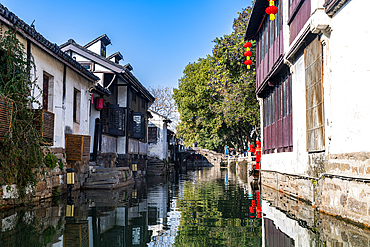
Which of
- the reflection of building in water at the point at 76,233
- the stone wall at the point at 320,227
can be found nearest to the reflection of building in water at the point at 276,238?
→ the stone wall at the point at 320,227

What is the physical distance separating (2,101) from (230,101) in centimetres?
1695

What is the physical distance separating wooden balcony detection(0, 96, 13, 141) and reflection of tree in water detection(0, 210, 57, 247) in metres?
2.00

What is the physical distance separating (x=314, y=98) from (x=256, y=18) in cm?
863

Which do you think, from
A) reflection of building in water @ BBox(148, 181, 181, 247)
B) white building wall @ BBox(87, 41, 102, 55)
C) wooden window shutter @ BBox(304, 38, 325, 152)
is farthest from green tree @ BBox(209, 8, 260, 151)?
reflection of building in water @ BBox(148, 181, 181, 247)

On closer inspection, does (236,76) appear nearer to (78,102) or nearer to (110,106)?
(110,106)

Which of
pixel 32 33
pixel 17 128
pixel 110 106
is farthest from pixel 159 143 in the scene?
pixel 17 128

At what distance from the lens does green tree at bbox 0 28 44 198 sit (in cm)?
871

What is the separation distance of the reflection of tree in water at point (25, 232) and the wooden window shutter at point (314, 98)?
6238 mm

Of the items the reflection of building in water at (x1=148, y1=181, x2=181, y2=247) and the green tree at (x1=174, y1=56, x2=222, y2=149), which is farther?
the green tree at (x1=174, y1=56, x2=222, y2=149)

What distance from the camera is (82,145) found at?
13.7 m

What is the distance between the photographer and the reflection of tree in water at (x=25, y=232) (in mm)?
5281

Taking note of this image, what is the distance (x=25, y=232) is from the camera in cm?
597

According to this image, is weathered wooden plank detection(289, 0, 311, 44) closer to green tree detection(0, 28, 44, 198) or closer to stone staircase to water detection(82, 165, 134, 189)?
green tree detection(0, 28, 44, 198)

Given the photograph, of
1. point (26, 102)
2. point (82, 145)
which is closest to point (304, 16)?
point (26, 102)
